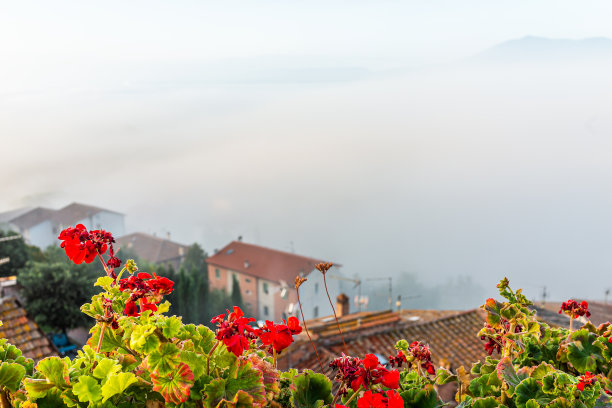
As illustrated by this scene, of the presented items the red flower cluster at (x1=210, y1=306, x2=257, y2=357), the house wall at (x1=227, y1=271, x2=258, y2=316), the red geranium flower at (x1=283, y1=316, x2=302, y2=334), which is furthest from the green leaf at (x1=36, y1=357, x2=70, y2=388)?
the house wall at (x1=227, y1=271, x2=258, y2=316)

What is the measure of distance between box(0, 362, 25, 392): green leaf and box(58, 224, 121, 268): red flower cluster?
193 mm

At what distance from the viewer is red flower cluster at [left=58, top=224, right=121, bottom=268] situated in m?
0.90

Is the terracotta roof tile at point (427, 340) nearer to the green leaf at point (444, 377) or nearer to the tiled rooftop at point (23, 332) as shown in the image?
the tiled rooftop at point (23, 332)

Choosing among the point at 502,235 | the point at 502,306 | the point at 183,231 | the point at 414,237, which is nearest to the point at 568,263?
the point at 502,235

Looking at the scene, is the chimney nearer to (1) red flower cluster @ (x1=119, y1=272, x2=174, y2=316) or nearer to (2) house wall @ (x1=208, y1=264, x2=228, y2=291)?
(1) red flower cluster @ (x1=119, y1=272, x2=174, y2=316)

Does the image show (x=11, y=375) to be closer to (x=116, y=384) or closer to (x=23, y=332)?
(x=116, y=384)

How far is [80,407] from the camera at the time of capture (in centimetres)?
74

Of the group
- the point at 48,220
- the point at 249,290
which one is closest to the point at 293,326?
the point at 249,290

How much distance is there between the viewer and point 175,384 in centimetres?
69

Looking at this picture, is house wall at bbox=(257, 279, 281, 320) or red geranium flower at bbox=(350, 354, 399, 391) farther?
house wall at bbox=(257, 279, 281, 320)

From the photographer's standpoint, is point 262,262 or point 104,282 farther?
point 262,262

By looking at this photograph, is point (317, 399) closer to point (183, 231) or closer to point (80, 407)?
point (80, 407)

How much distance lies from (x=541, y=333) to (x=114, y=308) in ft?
2.79

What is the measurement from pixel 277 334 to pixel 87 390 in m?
0.29
